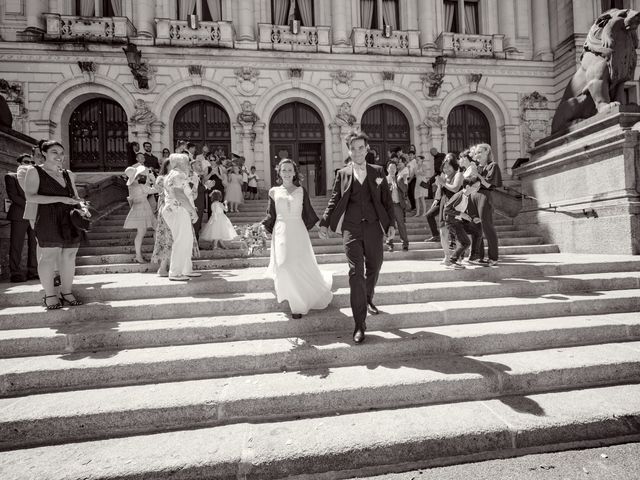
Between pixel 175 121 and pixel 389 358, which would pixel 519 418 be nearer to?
pixel 389 358

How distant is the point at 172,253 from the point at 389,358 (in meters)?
3.74

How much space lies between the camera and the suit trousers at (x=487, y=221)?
19.2 feet

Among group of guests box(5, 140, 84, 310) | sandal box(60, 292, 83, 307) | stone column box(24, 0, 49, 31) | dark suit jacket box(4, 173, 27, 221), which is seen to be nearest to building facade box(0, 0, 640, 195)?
stone column box(24, 0, 49, 31)

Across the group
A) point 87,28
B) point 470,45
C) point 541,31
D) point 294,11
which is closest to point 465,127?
point 470,45

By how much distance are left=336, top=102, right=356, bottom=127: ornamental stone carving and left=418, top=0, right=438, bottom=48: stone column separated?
16.1 ft

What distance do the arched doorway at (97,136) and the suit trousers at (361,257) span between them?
15.0 meters

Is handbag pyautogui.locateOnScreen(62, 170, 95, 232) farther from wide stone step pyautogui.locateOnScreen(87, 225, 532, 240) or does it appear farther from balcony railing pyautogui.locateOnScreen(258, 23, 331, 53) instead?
balcony railing pyautogui.locateOnScreen(258, 23, 331, 53)

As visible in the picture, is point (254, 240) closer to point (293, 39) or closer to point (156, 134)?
point (156, 134)

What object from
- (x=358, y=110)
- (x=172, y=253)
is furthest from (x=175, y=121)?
(x=172, y=253)

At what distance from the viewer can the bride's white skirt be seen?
4.04m

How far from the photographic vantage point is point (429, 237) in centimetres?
859

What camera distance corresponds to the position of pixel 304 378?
3119 mm

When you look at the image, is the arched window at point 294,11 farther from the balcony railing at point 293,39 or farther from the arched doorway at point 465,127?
the arched doorway at point 465,127

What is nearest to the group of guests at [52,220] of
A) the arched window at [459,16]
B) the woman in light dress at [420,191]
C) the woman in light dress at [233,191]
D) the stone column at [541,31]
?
the woman in light dress at [233,191]
